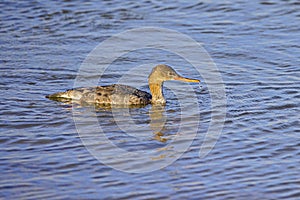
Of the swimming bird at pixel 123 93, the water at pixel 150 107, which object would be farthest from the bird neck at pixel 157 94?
the water at pixel 150 107

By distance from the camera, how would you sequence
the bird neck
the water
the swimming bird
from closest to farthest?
the water
the swimming bird
the bird neck

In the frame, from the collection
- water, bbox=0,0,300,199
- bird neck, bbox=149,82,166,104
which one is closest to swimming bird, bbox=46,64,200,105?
bird neck, bbox=149,82,166,104

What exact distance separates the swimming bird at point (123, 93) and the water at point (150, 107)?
0.22 m

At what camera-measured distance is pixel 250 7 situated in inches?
642

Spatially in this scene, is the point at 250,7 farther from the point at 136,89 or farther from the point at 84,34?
the point at 136,89

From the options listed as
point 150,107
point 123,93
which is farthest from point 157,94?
point 123,93

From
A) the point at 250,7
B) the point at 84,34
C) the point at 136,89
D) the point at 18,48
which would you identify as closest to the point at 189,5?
the point at 250,7

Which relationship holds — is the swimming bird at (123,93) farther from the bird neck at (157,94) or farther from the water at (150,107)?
the water at (150,107)

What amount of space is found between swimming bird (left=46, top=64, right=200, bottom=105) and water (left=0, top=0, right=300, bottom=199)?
22 cm

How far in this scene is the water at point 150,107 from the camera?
766 cm

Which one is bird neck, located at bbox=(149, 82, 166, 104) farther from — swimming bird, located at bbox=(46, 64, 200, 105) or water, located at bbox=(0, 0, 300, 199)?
water, located at bbox=(0, 0, 300, 199)

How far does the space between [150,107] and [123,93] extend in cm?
52

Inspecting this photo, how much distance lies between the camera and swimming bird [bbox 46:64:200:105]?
11.0 m

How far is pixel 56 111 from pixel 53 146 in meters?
1.73
